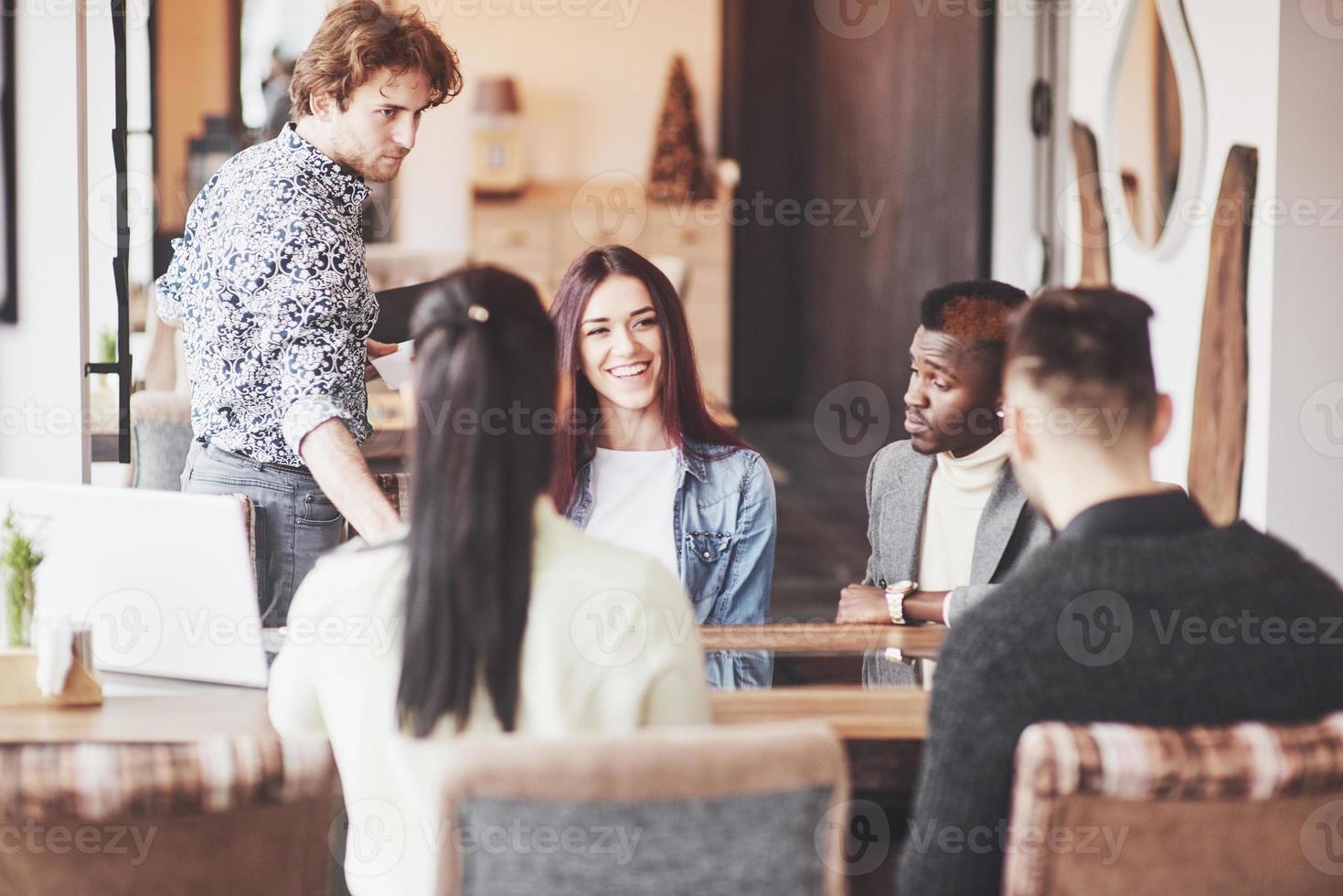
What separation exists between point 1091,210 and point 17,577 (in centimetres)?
409

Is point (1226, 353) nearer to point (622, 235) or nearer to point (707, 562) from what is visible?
point (707, 562)

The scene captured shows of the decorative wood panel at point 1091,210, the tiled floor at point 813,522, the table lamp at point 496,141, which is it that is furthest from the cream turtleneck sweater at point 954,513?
the table lamp at point 496,141

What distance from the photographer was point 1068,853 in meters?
1.22

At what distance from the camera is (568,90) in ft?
32.1

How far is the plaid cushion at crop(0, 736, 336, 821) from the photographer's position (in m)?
1.15

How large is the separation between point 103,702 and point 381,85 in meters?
1.07

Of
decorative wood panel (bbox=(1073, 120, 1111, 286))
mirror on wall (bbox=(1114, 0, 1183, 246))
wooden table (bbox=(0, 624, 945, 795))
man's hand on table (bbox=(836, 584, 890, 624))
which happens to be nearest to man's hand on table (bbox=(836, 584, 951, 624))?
man's hand on table (bbox=(836, 584, 890, 624))

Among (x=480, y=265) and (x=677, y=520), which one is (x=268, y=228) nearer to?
(x=677, y=520)

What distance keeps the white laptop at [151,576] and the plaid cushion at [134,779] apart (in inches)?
22.3

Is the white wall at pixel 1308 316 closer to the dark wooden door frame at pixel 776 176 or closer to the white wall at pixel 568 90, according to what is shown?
the dark wooden door frame at pixel 776 176

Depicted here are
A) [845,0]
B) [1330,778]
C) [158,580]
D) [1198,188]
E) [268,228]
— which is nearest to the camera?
[1330,778]

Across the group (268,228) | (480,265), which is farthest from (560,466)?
(480,265)

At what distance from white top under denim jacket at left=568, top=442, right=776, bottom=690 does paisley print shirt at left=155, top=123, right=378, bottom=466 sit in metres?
0.47

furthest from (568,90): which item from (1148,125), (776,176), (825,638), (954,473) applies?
(825,638)
